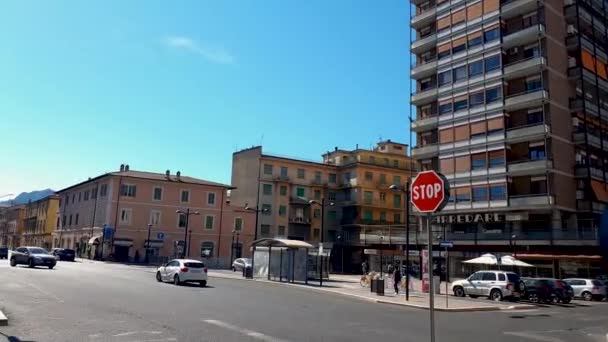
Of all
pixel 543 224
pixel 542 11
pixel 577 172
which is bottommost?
pixel 543 224

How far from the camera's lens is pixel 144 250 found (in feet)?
200

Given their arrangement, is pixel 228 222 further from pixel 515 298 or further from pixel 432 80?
pixel 515 298

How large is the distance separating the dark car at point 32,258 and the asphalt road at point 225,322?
18082 mm

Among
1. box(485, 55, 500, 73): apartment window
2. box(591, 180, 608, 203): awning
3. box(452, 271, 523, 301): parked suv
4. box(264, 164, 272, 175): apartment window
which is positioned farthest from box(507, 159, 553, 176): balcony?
box(264, 164, 272, 175): apartment window

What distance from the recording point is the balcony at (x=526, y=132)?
43531mm

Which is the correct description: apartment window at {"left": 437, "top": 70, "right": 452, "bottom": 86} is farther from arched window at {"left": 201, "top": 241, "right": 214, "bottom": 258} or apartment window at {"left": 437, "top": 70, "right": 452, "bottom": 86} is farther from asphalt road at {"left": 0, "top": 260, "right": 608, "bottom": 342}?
asphalt road at {"left": 0, "top": 260, "right": 608, "bottom": 342}

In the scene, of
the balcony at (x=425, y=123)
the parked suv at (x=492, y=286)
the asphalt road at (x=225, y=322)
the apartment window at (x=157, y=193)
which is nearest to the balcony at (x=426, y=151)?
the balcony at (x=425, y=123)

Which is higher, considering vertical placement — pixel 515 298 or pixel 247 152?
pixel 247 152

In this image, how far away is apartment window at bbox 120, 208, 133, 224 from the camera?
60750 mm

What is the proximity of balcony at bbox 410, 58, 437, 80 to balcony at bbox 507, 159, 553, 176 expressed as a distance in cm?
1423

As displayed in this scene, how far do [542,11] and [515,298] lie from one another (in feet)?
96.2

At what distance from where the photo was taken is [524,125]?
45.3 m

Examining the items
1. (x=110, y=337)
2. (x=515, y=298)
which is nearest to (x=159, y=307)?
(x=110, y=337)

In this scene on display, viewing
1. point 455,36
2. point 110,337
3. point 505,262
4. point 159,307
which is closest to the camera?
point 110,337
